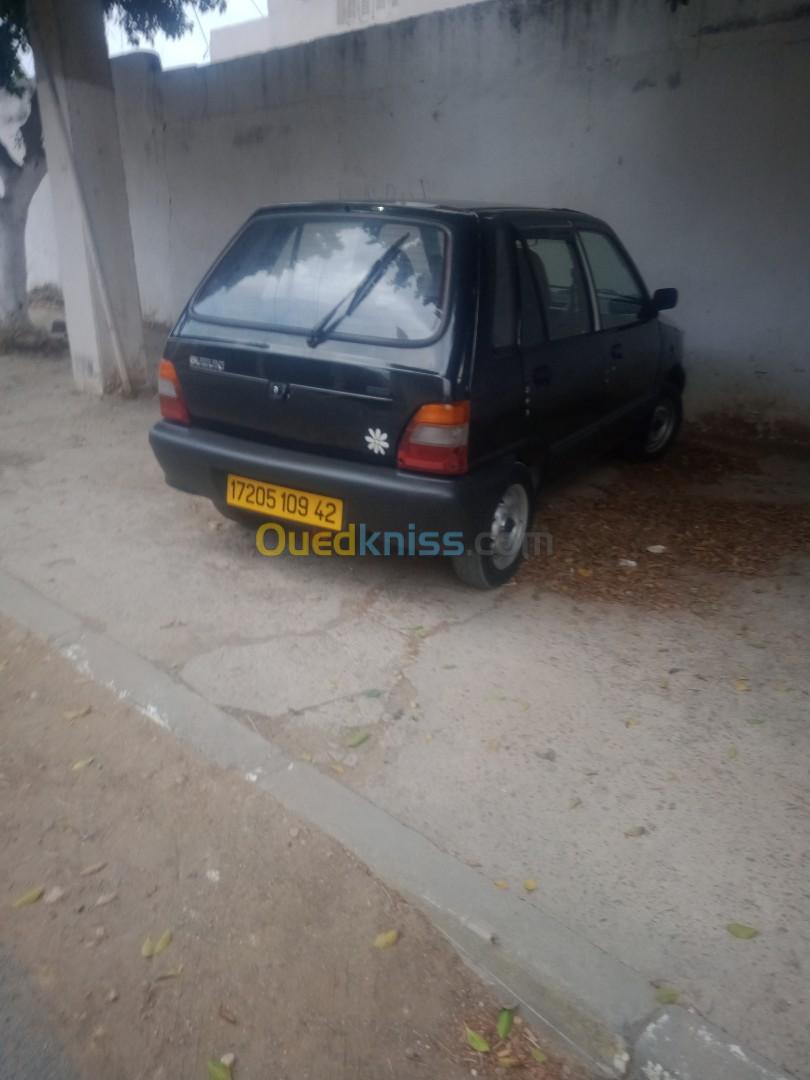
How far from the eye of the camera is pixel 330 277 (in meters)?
3.72

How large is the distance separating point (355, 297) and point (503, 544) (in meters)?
1.34

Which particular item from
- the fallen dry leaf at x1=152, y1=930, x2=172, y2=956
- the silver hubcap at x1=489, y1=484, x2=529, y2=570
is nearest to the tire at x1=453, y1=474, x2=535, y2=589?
the silver hubcap at x1=489, y1=484, x2=529, y2=570

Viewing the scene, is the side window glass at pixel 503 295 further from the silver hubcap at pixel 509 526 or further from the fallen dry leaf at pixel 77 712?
the fallen dry leaf at pixel 77 712

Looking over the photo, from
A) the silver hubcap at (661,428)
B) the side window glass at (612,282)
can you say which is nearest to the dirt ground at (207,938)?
the side window glass at (612,282)

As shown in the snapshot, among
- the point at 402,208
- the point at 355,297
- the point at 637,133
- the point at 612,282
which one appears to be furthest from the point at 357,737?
the point at 637,133

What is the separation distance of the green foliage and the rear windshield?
6527 millimetres

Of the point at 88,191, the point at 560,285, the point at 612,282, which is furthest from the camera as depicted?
the point at 88,191

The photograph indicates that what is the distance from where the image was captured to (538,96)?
6746 millimetres

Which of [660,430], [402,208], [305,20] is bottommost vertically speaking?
[660,430]

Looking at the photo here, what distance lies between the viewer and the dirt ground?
1.99 metres

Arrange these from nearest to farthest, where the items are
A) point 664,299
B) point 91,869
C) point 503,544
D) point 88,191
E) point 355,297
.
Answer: point 91,869 → point 355,297 → point 503,544 → point 664,299 → point 88,191

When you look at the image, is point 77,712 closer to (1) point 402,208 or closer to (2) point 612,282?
(1) point 402,208

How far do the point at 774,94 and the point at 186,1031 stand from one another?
254 inches

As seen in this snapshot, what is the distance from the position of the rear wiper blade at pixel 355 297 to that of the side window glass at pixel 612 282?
1.52 meters
